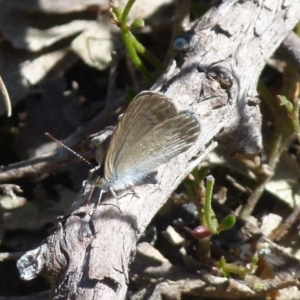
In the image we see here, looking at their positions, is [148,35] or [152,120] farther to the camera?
[148,35]

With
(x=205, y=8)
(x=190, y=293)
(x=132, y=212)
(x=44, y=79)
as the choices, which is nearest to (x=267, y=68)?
(x=205, y=8)

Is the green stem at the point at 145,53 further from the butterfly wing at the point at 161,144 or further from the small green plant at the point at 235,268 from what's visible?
the small green plant at the point at 235,268

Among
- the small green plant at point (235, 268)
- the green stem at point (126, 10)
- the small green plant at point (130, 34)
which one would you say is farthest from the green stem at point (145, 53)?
the small green plant at point (235, 268)

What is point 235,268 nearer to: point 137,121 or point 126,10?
point 137,121

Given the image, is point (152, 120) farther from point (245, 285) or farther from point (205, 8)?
point (205, 8)

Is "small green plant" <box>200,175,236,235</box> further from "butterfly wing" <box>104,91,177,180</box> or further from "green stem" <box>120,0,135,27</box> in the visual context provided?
"green stem" <box>120,0,135,27</box>

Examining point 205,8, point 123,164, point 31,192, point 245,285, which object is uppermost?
point 205,8

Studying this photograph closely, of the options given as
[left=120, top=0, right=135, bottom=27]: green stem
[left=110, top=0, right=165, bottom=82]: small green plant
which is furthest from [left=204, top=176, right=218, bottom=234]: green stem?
[left=120, top=0, right=135, bottom=27]: green stem

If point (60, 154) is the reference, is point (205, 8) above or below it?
above
